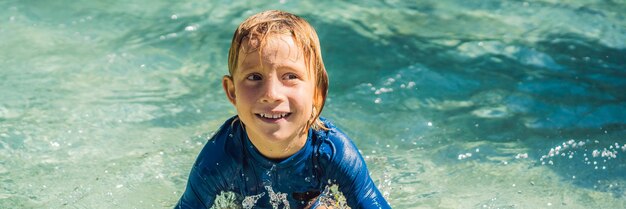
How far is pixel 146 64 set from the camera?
5.30 m

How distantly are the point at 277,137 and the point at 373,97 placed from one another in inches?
84.0

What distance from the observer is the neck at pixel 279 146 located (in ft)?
9.62

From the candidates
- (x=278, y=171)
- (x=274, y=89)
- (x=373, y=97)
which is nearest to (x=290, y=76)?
(x=274, y=89)

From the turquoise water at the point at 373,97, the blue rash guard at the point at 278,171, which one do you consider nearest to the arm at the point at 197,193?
the blue rash guard at the point at 278,171

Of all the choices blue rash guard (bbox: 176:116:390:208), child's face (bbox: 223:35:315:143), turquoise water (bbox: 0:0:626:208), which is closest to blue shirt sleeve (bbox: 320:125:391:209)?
blue rash guard (bbox: 176:116:390:208)

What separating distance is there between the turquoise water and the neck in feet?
3.21

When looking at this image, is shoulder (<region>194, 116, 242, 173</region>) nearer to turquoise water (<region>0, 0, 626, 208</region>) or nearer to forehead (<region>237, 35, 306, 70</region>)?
forehead (<region>237, 35, 306, 70</region>)

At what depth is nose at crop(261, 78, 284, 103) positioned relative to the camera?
2.66m

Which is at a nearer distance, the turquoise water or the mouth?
the mouth

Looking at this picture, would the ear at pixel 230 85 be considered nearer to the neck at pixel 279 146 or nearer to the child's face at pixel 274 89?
the child's face at pixel 274 89

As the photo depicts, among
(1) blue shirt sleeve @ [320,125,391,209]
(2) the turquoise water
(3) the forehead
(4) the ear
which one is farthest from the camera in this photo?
(2) the turquoise water

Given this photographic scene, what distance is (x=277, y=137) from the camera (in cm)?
277

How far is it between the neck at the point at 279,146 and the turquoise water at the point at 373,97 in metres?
0.98

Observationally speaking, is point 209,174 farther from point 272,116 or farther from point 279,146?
point 272,116
